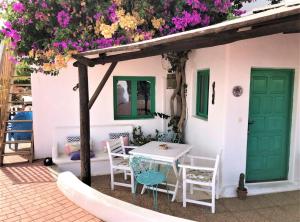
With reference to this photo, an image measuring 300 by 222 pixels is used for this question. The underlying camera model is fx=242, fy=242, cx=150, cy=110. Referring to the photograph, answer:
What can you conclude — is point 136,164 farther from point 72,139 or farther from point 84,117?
point 72,139

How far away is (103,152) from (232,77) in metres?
3.41

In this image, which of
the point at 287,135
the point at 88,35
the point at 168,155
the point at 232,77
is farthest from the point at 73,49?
the point at 287,135

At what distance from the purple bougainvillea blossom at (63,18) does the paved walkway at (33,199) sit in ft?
9.45

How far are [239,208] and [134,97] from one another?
3765mm

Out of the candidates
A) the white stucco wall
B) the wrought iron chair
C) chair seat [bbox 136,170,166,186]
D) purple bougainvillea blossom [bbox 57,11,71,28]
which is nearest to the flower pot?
the wrought iron chair

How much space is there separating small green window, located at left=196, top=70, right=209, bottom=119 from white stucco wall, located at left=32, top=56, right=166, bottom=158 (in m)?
1.52

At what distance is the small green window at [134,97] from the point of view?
6457mm

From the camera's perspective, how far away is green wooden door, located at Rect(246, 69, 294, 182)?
181 inches

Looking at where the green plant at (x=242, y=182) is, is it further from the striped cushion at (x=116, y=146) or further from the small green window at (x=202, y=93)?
the striped cushion at (x=116, y=146)

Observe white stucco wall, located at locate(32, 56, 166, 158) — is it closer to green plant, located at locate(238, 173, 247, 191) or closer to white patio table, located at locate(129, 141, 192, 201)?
white patio table, located at locate(129, 141, 192, 201)

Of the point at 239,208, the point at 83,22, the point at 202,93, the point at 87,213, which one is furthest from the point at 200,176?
the point at 83,22

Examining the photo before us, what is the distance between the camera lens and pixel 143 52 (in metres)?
3.31

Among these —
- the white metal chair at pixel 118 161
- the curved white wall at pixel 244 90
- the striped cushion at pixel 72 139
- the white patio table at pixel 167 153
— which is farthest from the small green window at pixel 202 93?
the striped cushion at pixel 72 139

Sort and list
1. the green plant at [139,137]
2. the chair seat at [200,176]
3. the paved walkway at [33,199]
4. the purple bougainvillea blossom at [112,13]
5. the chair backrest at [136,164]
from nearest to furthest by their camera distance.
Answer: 1. the paved walkway at [33,199]
2. the chair seat at [200,176]
3. the chair backrest at [136,164]
4. the purple bougainvillea blossom at [112,13]
5. the green plant at [139,137]
